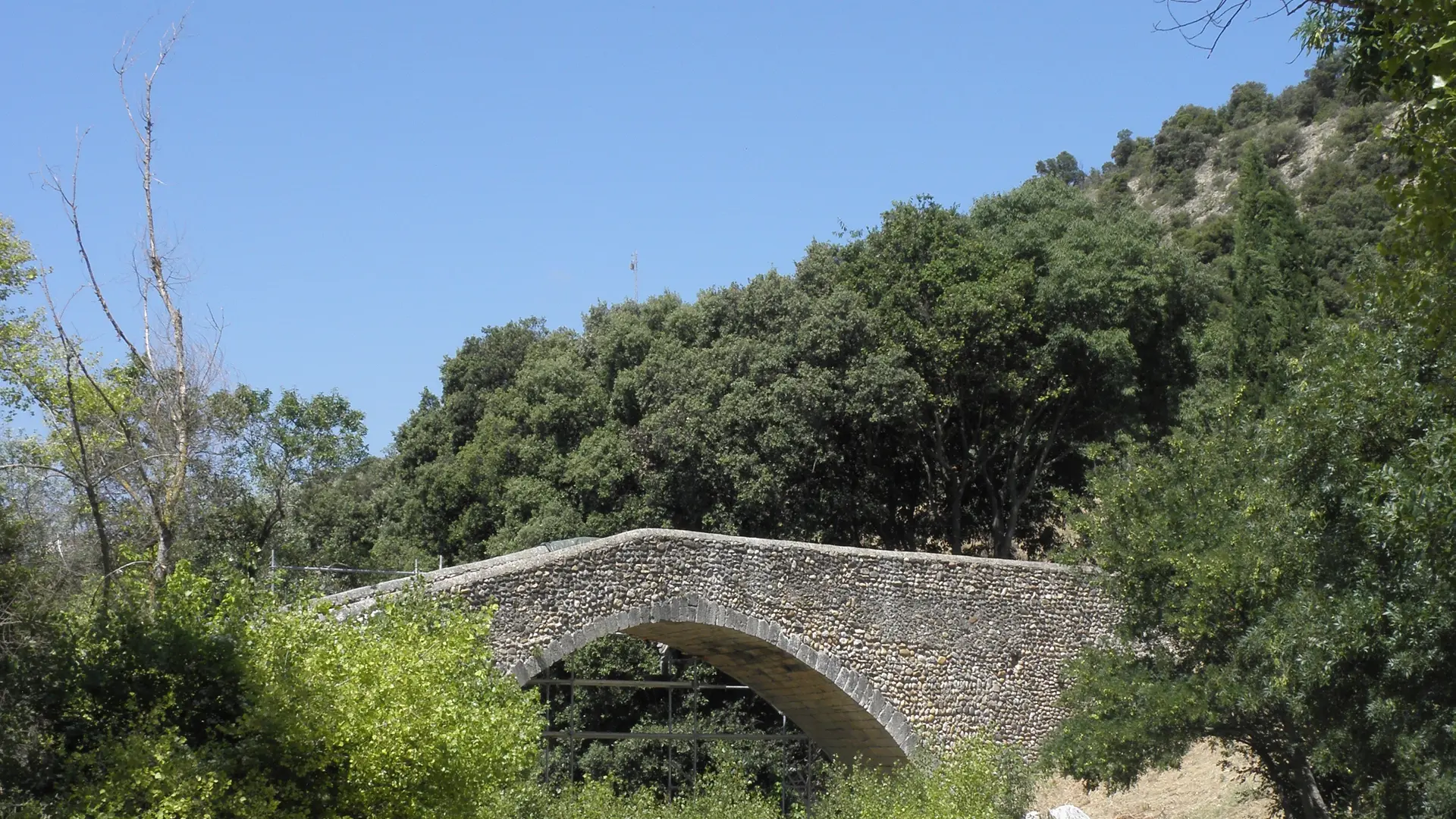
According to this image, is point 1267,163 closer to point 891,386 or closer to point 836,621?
point 891,386

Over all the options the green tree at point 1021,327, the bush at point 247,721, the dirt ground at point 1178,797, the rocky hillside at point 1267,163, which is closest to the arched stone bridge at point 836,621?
the dirt ground at point 1178,797

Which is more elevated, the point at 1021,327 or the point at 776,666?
the point at 1021,327

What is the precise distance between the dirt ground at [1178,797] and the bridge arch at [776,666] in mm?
2390

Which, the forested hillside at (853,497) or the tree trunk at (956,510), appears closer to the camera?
the forested hillside at (853,497)

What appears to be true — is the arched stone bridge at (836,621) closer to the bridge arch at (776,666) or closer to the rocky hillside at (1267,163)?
the bridge arch at (776,666)

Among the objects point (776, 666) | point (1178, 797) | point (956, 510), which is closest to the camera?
point (1178, 797)

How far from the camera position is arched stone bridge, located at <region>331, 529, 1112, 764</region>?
17016mm

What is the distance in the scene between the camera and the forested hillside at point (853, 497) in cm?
904

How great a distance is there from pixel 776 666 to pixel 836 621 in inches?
50.1

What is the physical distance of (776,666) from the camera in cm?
1938

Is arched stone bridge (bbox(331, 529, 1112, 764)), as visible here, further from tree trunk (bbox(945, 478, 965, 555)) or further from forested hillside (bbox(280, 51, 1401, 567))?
tree trunk (bbox(945, 478, 965, 555))

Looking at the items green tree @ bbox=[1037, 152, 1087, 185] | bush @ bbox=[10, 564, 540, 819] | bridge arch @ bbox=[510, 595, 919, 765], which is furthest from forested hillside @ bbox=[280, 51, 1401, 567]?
green tree @ bbox=[1037, 152, 1087, 185]

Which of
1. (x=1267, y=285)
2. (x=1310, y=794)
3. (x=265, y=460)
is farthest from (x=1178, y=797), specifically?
(x=265, y=460)

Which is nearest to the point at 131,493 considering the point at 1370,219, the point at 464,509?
the point at 464,509
